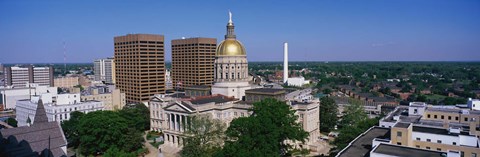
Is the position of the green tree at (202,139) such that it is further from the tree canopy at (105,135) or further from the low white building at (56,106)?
the low white building at (56,106)

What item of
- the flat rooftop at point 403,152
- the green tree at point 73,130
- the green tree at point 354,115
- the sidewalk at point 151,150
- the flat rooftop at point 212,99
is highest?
the flat rooftop at point 212,99

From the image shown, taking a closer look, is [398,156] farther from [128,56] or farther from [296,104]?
[128,56]

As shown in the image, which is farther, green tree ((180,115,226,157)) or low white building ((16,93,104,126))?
low white building ((16,93,104,126))

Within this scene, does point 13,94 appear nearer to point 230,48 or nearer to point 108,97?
point 108,97

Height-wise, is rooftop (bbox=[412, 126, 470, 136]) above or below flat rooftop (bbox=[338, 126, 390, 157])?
above

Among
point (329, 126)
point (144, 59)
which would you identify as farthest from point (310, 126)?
point (144, 59)

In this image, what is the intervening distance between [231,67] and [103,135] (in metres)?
35.7

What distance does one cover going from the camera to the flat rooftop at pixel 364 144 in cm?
4792

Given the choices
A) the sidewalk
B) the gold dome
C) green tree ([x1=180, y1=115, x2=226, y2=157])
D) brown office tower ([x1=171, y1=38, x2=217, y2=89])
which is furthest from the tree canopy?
brown office tower ([x1=171, y1=38, x2=217, y2=89])

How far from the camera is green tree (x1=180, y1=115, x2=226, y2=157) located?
5815 centimetres

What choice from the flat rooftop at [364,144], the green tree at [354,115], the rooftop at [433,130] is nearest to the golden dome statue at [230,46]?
the green tree at [354,115]

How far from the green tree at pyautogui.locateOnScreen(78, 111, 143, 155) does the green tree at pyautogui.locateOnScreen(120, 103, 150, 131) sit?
47.8 ft

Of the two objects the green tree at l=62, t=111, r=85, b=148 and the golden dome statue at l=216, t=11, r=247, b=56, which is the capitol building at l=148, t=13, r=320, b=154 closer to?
the golden dome statue at l=216, t=11, r=247, b=56

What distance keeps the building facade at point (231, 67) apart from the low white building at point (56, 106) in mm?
43217
